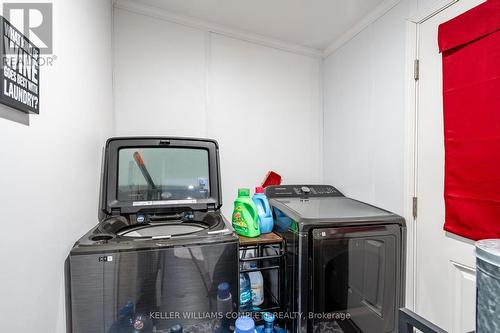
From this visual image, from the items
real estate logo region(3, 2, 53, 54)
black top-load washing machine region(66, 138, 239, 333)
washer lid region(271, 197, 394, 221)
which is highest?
real estate logo region(3, 2, 53, 54)

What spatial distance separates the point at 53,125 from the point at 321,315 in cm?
185

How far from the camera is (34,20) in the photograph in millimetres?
1005

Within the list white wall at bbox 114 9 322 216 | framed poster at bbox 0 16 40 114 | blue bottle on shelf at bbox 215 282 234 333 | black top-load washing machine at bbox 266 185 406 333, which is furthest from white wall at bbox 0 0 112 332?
black top-load washing machine at bbox 266 185 406 333

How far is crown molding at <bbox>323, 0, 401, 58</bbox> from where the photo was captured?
193cm

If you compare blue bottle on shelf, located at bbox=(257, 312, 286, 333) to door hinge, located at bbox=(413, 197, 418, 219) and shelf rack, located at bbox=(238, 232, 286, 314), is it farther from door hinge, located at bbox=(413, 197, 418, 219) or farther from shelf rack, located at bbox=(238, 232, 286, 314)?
door hinge, located at bbox=(413, 197, 418, 219)

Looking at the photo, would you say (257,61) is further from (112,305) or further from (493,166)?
(112,305)

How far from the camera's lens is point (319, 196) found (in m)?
2.46

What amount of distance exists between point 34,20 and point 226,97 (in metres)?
1.59

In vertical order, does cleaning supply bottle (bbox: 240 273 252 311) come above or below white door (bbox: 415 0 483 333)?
below

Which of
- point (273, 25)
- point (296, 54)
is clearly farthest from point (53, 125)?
point (296, 54)

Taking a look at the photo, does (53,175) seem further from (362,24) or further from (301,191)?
(362,24)

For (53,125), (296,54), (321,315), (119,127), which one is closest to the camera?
(53,125)

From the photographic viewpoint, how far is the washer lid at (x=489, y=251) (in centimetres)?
57

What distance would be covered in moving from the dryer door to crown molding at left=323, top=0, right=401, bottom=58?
167cm
